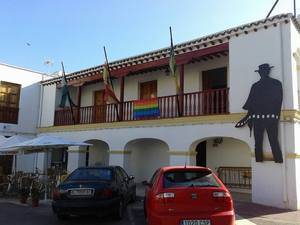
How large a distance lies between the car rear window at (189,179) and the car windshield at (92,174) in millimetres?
2764

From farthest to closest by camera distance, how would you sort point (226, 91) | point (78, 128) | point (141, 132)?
point (78, 128) → point (141, 132) → point (226, 91)

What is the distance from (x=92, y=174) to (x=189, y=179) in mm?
3548

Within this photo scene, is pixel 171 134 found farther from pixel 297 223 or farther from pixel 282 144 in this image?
pixel 297 223

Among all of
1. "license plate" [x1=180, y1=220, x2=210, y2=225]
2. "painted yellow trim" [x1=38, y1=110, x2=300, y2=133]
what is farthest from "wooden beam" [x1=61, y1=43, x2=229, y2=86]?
"license plate" [x1=180, y1=220, x2=210, y2=225]

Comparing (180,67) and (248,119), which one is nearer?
(248,119)

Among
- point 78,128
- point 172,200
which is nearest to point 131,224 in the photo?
point 172,200

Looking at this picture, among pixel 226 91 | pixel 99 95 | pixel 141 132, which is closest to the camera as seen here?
pixel 226 91

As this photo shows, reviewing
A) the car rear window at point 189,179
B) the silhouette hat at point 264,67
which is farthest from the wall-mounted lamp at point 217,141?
the car rear window at point 189,179

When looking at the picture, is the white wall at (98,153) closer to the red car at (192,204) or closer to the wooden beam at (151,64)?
the wooden beam at (151,64)

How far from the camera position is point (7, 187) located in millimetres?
14438

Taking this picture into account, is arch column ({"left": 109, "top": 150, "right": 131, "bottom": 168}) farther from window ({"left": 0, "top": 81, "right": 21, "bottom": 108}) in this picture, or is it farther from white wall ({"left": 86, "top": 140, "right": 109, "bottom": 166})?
window ({"left": 0, "top": 81, "right": 21, "bottom": 108})

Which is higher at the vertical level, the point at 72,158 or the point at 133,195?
the point at 72,158

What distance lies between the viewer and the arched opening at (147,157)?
17672mm

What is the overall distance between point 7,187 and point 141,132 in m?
5.83
